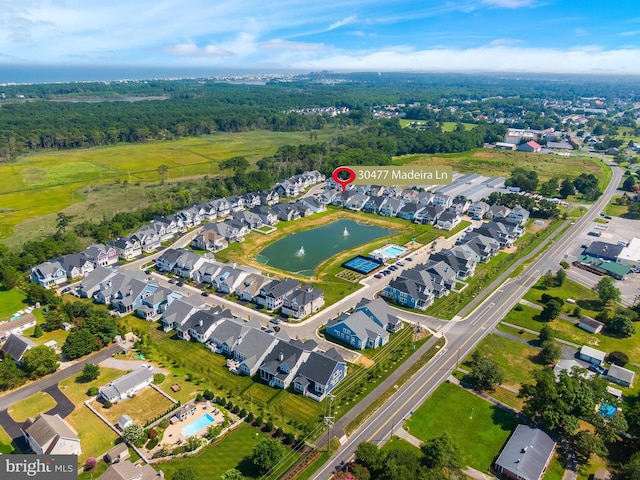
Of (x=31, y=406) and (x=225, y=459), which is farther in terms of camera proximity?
(x=31, y=406)

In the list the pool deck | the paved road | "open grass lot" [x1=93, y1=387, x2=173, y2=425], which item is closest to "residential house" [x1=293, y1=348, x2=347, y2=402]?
the paved road

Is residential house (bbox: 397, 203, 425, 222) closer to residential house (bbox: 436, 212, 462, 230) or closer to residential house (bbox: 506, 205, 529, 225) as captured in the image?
residential house (bbox: 436, 212, 462, 230)

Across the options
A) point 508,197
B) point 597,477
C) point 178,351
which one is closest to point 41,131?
point 178,351

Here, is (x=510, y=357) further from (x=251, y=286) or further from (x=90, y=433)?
(x=90, y=433)

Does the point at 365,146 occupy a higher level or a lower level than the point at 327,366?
higher

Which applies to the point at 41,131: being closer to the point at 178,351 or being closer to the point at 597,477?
the point at 178,351

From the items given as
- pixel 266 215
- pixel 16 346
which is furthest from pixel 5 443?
pixel 266 215
